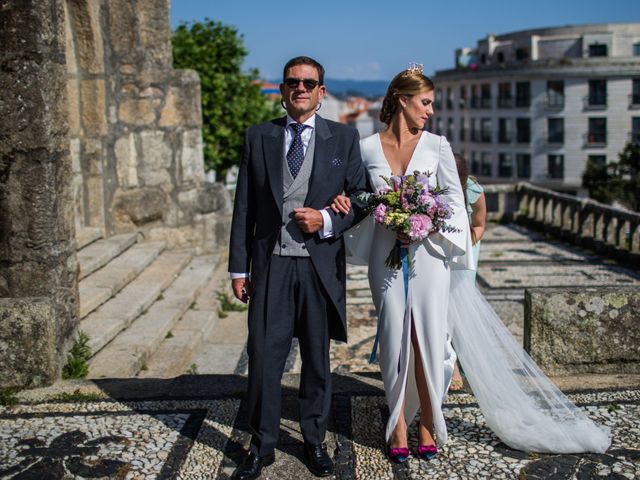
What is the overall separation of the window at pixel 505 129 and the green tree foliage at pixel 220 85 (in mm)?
33931

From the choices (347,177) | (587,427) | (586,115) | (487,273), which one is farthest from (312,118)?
(586,115)

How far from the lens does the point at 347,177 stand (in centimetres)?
410

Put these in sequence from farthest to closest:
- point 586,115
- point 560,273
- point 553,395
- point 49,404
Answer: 1. point 586,115
2. point 560,273
3. point 49,404
4. point 553,395

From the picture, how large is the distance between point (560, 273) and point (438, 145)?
25.1ft

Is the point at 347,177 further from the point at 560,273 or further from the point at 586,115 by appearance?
the point at 586,115

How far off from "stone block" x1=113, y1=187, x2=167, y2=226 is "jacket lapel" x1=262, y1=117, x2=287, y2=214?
5888 mm

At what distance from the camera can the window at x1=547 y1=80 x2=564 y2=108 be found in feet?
178

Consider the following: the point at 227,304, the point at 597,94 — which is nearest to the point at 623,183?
the point at 597,94

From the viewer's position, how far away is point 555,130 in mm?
55406

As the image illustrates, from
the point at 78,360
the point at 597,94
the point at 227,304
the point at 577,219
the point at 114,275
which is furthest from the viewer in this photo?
the point at 597,94

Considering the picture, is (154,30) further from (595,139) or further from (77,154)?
(595,139)

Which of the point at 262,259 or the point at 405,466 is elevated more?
the point at 262,259

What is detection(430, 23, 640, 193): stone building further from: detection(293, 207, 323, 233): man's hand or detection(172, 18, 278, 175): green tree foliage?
detection(293, 207, 323, 233): man's hand

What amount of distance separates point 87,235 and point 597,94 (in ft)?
164
